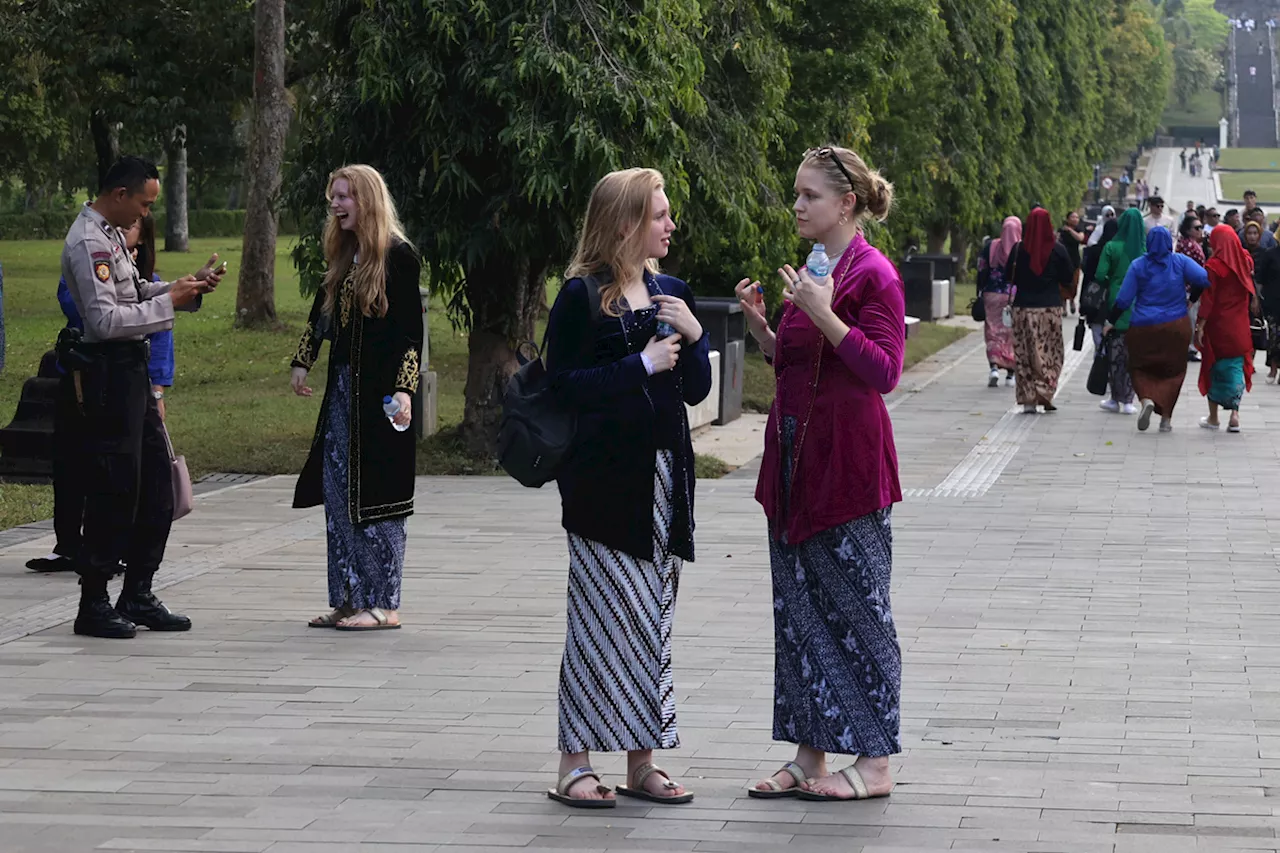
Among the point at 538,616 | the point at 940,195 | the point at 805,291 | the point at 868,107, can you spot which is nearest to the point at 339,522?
the point at 538,616

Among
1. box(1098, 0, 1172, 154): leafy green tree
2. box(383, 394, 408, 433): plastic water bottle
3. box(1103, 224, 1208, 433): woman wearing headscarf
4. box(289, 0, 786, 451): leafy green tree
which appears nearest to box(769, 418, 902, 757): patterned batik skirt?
box(383, 394, 408, 433): plastic water bottle

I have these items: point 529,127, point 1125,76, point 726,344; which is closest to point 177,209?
point 1125,76

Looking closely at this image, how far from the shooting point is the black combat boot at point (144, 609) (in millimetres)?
8008

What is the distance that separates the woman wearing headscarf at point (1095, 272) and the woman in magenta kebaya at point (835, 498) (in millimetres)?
12761

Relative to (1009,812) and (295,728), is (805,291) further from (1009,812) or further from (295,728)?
(295,728)

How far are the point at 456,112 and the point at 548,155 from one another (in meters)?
0.73

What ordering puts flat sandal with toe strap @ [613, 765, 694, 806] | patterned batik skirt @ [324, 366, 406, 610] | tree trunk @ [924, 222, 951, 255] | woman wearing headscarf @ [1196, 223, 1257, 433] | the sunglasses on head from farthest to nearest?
1. tree trunk @ [924, 222, 951, 255]
2. woman wearing headscarf @ [1196, 223, 1257, 433]
3. patterned batik skirt @ [324, 366, 406, 610]
4. flat sandal with toe strap @ [613, 765, 694, 806]
5. the sunglasses on head

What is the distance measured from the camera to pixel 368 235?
25.4 ft

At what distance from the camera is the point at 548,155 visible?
1235cm

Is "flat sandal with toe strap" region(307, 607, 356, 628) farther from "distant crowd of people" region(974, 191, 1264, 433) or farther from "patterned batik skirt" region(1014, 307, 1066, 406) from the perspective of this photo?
"patterned batik skirt" region(1014, 307, 1066, 406)

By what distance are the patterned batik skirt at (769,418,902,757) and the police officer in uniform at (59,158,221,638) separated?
313 cm

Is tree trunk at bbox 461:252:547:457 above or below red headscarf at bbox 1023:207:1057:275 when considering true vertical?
below

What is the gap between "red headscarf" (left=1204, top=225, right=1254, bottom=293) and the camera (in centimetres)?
1667

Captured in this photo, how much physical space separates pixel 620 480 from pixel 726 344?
1159cm
